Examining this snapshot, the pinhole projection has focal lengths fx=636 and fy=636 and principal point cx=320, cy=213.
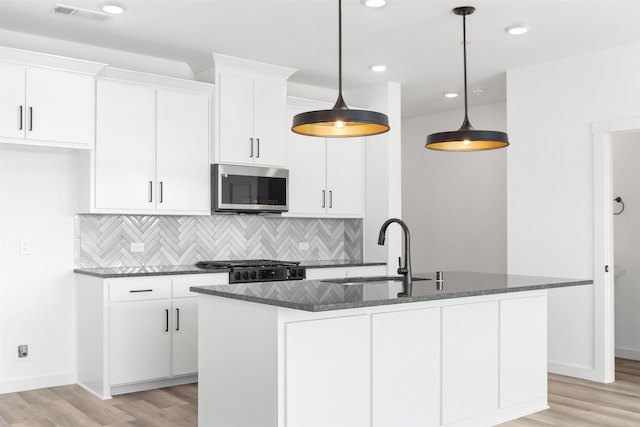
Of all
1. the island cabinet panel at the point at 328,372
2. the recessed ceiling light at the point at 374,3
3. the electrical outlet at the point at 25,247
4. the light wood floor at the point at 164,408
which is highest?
the recessed ceiling light at the point at 374,3

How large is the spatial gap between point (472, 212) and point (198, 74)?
12.3ft

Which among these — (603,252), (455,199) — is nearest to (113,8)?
(603,252)

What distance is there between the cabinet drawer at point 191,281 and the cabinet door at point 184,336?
0.18 feet

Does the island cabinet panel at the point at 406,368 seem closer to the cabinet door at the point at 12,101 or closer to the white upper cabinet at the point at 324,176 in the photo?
the white upper cabinet at the point at 324,176

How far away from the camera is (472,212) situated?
768 centimetres

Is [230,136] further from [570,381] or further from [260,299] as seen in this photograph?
[570,381]

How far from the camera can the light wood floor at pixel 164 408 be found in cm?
406

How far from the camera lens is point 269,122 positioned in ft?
18.9

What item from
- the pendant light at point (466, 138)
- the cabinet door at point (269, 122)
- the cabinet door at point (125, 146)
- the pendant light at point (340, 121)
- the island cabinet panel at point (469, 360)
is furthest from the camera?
the cabinet door at point (269, 122)

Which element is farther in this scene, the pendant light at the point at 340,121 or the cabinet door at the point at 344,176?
the cabinet door at the point at 344,176

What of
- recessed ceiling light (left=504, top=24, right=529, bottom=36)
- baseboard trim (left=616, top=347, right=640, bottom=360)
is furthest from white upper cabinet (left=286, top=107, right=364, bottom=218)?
baseboard trim (left=616, top=347, right=640, bottom=360)

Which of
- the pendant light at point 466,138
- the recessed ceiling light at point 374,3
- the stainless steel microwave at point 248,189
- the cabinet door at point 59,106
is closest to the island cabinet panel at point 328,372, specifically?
the pendant light at point 466,138

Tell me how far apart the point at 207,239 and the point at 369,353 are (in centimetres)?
283

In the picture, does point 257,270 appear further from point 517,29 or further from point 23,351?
point 517,29
